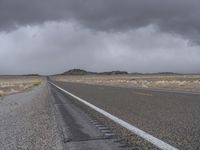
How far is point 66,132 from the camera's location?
343 inches

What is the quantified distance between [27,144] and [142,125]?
3253 millimetres

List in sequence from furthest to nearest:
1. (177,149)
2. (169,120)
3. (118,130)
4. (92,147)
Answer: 1. (169,120)
2. (118,130)
3. (92,147)
4. (177,149)

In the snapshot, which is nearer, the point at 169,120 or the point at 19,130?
the point at 19,130

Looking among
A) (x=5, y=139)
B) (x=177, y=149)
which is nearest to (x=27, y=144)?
(x=5, y=139)

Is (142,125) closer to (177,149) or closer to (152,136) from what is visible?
(152,136)

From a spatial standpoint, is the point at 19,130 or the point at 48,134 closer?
the point at 48,134

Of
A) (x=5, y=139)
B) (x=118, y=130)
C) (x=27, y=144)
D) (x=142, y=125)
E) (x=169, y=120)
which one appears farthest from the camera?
(x=169, y=120)

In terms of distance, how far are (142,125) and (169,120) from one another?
3.94 feet

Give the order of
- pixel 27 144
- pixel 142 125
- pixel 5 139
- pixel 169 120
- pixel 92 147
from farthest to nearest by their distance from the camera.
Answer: pixel 169 120, pixel 142 125, pixel 5 139, pixel 27 144, pixel 92 147

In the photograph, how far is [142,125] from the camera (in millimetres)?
9328

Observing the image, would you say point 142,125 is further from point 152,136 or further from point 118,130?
point 152,136

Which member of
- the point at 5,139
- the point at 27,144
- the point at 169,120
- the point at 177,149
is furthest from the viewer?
the point at 169,120

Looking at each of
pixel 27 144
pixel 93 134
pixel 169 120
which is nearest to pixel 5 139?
pixel 27 144

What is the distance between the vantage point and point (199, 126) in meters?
8.80
